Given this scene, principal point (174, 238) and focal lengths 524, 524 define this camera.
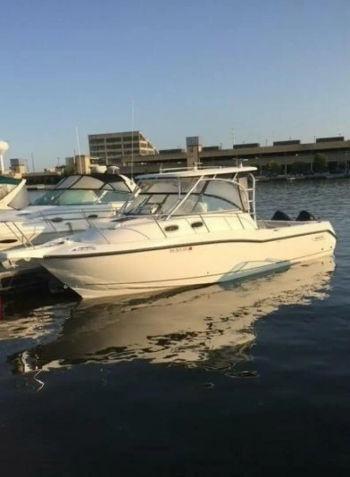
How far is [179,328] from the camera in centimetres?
926

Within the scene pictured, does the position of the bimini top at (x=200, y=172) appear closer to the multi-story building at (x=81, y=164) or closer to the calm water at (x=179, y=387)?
the calm water at (x=179, y=387)

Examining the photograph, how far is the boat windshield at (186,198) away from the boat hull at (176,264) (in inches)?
42.2

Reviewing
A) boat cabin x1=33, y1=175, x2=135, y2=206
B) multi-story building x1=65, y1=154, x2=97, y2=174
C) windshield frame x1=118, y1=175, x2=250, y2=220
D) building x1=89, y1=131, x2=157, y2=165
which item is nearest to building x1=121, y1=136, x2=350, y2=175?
building x1=89, y1=131, x2=157, y2=165

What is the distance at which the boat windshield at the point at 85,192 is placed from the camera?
1794 centimetres

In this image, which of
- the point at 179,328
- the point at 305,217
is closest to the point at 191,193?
the point at 179,328

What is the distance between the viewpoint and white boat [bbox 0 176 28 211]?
17.8 m

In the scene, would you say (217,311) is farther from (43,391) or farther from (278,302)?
(43,391)

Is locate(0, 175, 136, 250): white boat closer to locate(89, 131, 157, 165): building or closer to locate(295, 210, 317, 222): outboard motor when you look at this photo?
locate(295, 210, 317, 222): outboard motor

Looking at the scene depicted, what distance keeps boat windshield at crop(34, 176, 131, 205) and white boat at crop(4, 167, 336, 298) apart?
186 inches

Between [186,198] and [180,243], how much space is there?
153cm

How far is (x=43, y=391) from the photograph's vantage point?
676 cm

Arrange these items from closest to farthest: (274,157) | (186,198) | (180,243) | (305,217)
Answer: (180,243) → (186,198) → (305,217) → (274,157)

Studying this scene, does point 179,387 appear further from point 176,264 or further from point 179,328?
point 176,264

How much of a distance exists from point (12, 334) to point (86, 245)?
2485 millimetres
